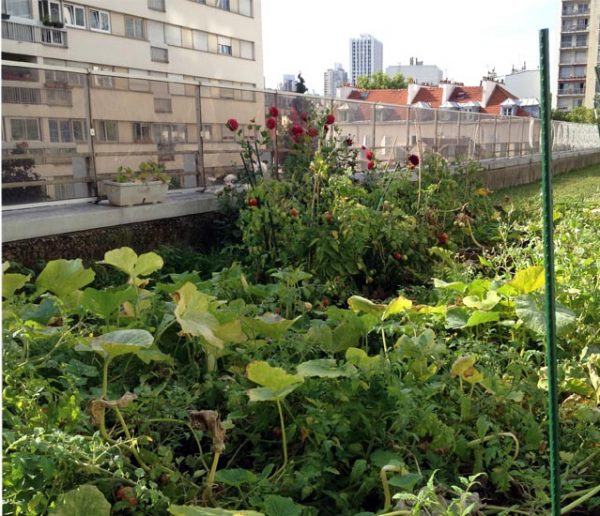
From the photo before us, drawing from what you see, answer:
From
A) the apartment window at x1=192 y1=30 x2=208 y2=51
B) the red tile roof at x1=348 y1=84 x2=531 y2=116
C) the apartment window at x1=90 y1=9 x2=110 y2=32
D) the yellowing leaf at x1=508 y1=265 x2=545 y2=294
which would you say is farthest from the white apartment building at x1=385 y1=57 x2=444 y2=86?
the yellowing leaf at x1=508 y1=265 x2=545 y2=294

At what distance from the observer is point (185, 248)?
648 centimetres

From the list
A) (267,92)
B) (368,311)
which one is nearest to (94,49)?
(267,92)

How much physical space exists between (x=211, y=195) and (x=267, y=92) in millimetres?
1824

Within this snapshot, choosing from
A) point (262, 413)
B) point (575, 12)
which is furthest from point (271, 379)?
point (575, 12)

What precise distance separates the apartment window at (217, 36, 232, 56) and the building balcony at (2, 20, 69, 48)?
1229 centimetres

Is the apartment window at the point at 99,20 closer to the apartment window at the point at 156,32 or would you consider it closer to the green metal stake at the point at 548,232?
the apartment window at the point at 156,32

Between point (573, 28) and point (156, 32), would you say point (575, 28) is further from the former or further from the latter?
point (156, 32)

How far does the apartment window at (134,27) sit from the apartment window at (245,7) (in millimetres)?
8877

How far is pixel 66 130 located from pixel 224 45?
36028 millimetres

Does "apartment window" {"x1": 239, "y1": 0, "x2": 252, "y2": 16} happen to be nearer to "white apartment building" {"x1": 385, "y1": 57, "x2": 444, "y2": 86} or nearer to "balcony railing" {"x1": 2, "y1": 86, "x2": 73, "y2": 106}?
"balcony railing" {"x1": 2, "y1": 86, "x2": 73, "y2": 106}

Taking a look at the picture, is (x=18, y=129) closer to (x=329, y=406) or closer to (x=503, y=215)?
(x=329, y=406)

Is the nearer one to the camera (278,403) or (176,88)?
(278,403)

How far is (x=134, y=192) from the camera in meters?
6.21

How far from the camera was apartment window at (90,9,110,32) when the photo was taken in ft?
103
